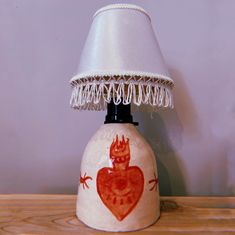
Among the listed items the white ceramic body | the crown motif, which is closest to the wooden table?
the white ceramic body

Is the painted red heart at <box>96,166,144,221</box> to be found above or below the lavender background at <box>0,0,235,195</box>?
below

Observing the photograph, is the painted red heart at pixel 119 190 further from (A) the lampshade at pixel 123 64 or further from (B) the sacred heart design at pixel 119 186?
(A) the lampshade at pixel 123 64

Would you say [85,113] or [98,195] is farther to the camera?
[85,113]

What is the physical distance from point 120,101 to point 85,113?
0.31 meters

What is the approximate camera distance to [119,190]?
0.48m

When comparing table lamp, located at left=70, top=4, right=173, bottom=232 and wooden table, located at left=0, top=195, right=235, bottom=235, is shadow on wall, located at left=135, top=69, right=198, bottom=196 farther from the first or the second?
table lamp, located at left=70, top=4, right=173, bottom=232

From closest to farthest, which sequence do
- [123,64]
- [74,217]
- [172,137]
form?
1. [123,64]
2. [74,217]
3. [172,137]

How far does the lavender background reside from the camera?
735 mm

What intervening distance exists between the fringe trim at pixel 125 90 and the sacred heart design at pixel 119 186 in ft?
0.40

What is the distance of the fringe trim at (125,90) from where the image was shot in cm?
44

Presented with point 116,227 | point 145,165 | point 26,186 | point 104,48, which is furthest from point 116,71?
point 26,186

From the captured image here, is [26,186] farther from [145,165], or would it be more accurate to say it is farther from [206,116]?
[206,116]

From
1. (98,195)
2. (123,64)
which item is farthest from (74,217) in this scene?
(123,64)

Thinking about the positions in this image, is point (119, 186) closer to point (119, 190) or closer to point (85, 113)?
point (119, 190)
